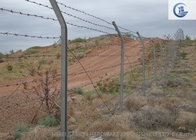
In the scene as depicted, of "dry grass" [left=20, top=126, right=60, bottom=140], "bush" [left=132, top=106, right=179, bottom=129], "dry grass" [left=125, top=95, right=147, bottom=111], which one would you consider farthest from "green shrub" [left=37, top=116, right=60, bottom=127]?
"dry grass" [left=125, top=95, right=147, bottom=111]

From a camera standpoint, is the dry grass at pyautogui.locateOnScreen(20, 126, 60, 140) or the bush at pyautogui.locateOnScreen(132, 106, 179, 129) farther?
the bush at pyautogui.locateOnScreen(132, 106, 179, 129)

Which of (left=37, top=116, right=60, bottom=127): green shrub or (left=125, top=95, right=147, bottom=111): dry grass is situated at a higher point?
(left=125, top=95, right=147, bottom=111): dry grass

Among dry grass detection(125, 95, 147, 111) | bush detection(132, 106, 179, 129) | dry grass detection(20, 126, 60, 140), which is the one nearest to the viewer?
dry grass detection(20, 126, 60, 140)

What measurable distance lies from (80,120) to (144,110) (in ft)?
4.54

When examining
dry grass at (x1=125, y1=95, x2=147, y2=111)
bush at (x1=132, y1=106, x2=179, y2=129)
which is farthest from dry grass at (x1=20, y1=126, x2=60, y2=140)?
dry grass at (x1=125, y1=95, x2=147, y2=111)

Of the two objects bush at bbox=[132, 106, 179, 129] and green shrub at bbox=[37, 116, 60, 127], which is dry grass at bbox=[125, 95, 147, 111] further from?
green shrub at bbox=[37, 116, 60, 127]

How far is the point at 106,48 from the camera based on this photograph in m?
28.0

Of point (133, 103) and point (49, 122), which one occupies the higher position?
point (133, 103)

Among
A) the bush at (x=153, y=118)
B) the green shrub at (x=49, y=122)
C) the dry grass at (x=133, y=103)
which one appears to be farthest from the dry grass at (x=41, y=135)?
the dry grass at (x=133, y=103)

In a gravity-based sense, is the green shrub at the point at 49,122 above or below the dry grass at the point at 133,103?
below

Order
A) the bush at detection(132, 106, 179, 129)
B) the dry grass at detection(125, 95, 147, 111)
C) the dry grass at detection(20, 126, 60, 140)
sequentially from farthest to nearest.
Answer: the dry grass at detection(125, 95, 147, 111) → the bush at detection(132, 106, 179, 129) → the dry grass at detection(20, 126, 60, 140)

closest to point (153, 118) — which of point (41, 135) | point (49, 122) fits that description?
point (49, 122)

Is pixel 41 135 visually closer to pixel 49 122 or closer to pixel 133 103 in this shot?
pixel 49 122

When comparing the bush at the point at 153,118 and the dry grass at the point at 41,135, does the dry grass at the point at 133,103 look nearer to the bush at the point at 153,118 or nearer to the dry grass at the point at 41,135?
the bush at the point at 153,118
